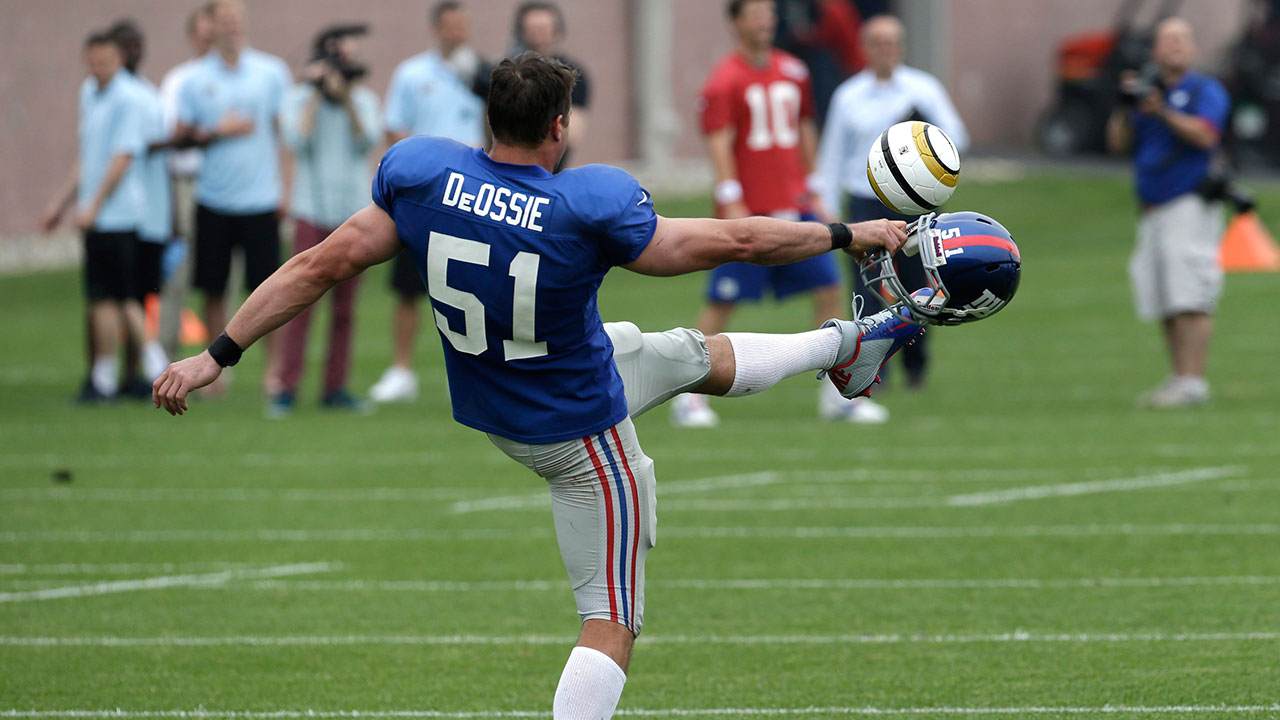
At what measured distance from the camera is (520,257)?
15.1 ft

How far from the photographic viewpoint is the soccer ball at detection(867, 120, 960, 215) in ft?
17.4

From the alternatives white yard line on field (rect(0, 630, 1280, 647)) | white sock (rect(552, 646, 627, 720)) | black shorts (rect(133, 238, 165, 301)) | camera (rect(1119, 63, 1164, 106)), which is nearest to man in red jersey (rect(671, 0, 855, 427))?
camera (rect(1119, 63, 1164, 106))

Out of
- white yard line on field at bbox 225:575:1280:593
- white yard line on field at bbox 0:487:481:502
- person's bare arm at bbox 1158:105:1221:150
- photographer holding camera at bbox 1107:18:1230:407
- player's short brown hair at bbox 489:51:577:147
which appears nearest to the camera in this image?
player's short brown hair at bbox 489:51:577:147

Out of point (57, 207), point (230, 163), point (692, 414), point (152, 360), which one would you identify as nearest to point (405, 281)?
point (230, 163)

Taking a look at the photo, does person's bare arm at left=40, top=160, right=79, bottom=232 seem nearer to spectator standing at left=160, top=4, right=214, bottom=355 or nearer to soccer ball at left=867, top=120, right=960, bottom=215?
spectator standing at left=160, top=4, right=214, bottom=355

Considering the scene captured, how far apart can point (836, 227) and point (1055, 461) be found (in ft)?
18.7

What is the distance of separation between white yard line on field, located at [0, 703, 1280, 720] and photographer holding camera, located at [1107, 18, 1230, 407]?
7039 millimetres

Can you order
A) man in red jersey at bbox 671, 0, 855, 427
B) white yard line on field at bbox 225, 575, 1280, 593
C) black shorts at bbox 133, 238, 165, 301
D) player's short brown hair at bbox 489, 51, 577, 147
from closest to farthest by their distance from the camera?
player's short brown hair at bbox 489, 51, 577, 147, white yard line on field at bbox 225, 575, 1280, 593, man in red jersey at bbox 671, 0, 855, 427, black shorts at bbox 133, 238, 165, 301

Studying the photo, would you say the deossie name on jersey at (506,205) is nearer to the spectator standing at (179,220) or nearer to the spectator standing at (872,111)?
the spectator standing at (872,111)

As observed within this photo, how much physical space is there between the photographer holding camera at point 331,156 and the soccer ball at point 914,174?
760cm

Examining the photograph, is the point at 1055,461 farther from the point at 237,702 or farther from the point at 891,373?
the point at 237,702

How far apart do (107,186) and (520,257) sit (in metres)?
8.98

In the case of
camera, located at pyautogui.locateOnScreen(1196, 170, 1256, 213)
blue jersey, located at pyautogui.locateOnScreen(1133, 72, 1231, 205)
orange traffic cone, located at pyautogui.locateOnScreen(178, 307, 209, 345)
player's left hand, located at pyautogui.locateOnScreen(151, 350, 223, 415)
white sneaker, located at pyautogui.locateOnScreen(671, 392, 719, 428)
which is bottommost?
orange traffic cone, located at pyautogui.locateOnScreen(178, 307, 209, 345)

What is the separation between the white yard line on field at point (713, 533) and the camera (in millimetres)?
8289
